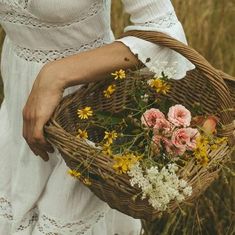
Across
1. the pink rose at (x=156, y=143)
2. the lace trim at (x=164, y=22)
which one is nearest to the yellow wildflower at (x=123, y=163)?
the pink rose at (x=156, y=143)

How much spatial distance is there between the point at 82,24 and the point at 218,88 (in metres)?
0.40

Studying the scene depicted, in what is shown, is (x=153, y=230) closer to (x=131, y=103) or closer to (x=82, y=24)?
(x=131, y=103)

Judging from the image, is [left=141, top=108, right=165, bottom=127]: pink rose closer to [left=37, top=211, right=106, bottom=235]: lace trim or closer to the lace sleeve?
the lace sleeve

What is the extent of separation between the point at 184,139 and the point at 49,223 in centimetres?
Result: 51

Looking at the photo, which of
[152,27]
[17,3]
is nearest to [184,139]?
[152,27]

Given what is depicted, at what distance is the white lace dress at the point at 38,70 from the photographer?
1.80 m

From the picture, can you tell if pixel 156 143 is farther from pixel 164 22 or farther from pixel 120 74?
pixel 164 22

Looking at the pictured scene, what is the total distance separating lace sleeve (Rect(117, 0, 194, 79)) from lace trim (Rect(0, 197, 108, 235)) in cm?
50

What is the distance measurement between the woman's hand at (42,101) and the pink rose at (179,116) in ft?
0.88

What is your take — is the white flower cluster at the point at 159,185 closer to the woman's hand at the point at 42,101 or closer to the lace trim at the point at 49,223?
the woman's hand at the point at 42,101

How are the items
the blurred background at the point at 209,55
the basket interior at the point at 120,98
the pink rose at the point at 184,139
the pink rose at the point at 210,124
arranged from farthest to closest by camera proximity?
1. the blurred background at the point at 209,55
2. the basket interior at the point at 120,98
3. the pink rose at the point at 210,124
4. the pink rose at the point at 184,139

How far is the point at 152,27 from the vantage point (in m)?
1.77

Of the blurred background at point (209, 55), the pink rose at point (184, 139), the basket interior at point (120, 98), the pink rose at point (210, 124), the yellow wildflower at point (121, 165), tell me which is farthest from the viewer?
the blurred background at point (209, 55)

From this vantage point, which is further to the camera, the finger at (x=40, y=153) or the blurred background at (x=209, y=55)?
the blurred background at (x=209, y=55)
